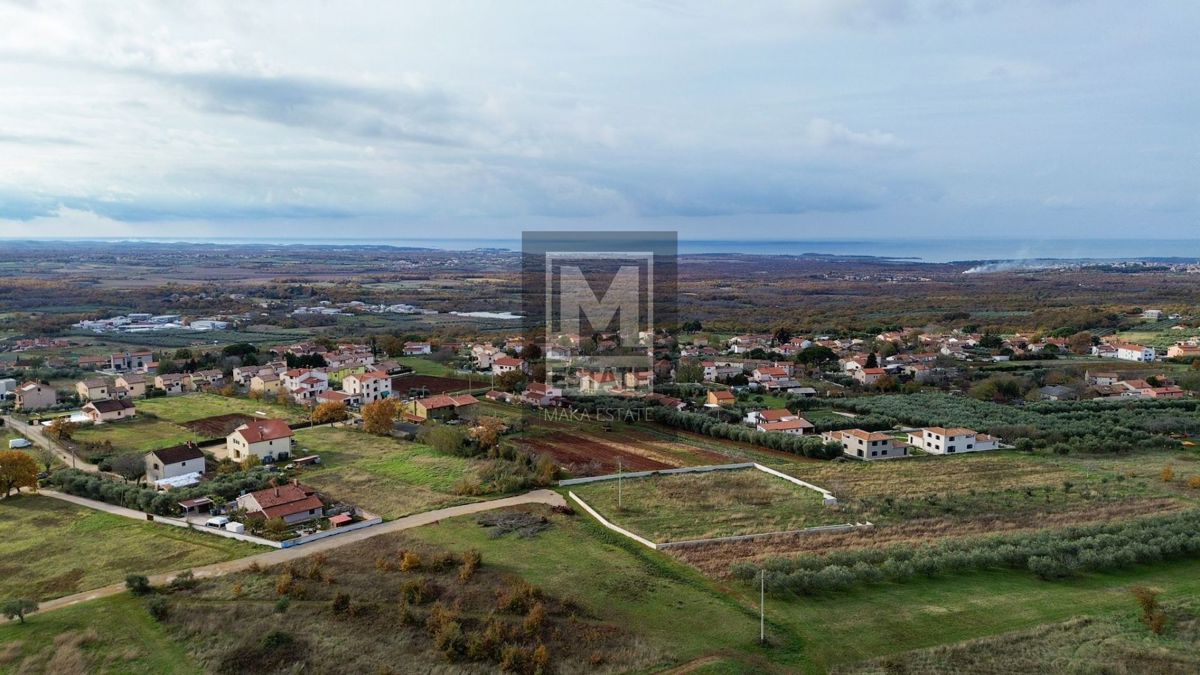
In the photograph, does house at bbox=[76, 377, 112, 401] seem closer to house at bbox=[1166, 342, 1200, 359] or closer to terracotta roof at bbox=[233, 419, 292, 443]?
terracotta roof at bbox=[233, 419, 292, 443]

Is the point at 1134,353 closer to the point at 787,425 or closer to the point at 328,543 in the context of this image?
the point at 787,425

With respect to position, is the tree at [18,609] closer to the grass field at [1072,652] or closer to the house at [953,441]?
the grass field at [1072,652]

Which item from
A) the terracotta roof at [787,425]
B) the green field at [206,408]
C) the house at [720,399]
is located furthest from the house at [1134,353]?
the green field at [206,408]

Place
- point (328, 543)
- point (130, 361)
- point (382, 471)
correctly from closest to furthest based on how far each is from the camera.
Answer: point (328, 543)
point (382, 471)
point (130, 361)

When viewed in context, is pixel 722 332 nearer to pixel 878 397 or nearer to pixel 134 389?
pixel 878 397

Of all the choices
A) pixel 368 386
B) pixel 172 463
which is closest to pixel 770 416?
pixel 368 386

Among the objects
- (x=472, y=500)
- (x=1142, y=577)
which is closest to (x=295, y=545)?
(x=472, y=500)

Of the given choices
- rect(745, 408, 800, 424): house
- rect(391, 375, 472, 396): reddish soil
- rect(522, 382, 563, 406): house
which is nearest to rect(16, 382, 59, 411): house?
rect(391, 375, 472, 396): reddish soil
